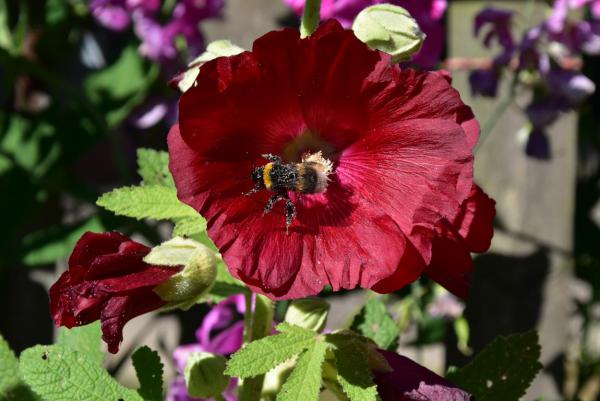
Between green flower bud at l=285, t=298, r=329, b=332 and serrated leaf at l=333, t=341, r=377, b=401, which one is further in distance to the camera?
green flower bud at l=285, t=298, r=329, b=332

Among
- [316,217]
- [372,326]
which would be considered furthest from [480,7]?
[316,217]

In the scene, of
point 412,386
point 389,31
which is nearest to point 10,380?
point 412,386

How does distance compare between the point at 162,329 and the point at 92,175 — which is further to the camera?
the point at 92,175

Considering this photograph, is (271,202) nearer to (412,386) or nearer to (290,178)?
(290,178)

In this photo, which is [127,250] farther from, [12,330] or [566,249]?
[12,330]

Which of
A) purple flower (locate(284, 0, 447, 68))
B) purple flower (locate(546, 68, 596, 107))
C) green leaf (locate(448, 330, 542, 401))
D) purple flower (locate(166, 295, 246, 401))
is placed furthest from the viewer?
purple flower (locate(546, 68, 596, 107))

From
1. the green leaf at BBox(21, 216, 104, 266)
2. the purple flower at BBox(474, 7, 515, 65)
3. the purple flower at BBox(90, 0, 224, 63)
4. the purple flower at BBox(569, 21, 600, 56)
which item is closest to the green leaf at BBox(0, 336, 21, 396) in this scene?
the green leaf at BBox(21, 216, 104, 266)

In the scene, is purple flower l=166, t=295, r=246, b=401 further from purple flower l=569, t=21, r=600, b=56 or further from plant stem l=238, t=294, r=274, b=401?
purple flower l=569, t=21, r=600, b=56
